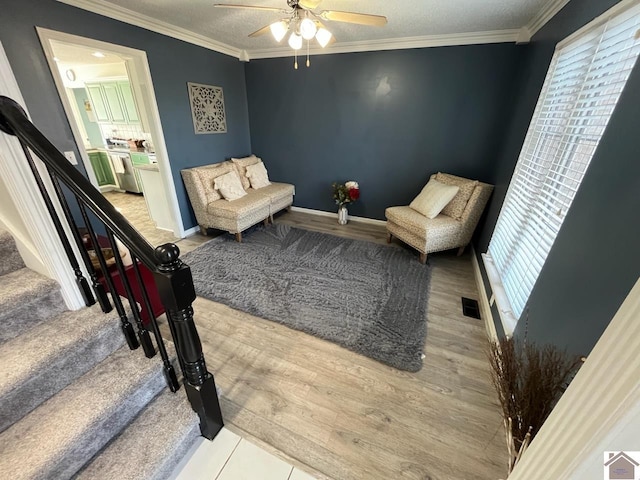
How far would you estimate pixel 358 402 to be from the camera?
155 centimetres

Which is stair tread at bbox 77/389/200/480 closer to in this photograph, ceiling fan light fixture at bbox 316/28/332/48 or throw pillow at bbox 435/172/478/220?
ceiling fan light fixture at bbox 316/28/332/48

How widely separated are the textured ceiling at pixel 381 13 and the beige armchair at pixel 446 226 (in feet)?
5.06

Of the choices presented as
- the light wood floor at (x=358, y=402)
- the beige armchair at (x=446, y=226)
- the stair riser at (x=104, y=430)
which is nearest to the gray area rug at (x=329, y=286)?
the light wood floor at (x=358, y=402)

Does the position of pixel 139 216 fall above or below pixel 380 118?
below

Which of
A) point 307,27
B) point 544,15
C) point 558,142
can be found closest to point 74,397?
point 307,27

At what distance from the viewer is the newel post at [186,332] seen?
2.90 feet

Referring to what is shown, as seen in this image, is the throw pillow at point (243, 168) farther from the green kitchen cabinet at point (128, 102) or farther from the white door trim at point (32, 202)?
the white door trim at point (32, 202)

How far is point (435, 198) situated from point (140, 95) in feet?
11.8

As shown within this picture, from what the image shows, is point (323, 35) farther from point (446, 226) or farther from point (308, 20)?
point (446, 226)

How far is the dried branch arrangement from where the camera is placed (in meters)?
0.90

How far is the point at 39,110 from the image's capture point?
2158mm

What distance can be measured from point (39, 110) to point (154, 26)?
1.45 metres

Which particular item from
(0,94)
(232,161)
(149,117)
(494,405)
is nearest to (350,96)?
(232,161)

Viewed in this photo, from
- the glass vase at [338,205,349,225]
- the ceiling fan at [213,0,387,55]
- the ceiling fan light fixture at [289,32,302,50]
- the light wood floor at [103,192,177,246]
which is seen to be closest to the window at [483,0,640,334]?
the ceiling fan at [213,0,387,55]
